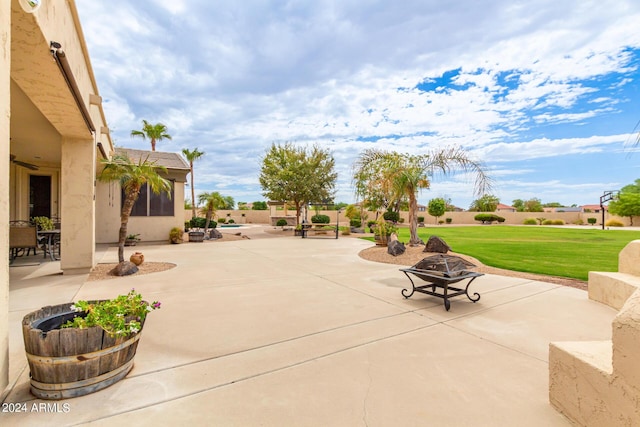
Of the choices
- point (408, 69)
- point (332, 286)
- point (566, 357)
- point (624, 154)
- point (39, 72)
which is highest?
point (408, 69)

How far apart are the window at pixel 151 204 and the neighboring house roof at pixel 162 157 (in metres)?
0.96

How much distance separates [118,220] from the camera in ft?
44.3

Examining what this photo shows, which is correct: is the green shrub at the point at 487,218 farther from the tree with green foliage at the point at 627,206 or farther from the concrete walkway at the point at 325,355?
the concrete walkway at the point at 325,355

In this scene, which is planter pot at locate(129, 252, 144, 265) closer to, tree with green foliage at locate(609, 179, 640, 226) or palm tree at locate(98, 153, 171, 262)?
palm tree at locate(98, 153, 171, 262)

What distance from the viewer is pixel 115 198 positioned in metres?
13.5

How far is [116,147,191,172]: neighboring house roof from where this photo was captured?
1477 cm

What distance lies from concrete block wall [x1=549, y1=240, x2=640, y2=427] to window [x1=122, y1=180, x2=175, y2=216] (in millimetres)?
15298

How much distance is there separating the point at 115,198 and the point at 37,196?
2622mm

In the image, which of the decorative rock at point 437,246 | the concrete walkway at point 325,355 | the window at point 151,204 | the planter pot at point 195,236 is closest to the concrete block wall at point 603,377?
the concrete walkway at point 325,355

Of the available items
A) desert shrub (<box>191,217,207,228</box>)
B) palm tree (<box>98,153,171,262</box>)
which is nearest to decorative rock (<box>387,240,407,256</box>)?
palm tree (<box>98,153,171,262</box>)

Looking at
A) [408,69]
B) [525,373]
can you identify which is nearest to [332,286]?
[525,373]

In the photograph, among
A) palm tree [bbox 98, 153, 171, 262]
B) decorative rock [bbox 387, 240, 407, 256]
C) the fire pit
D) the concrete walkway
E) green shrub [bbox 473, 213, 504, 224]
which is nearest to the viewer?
the concrete walkway

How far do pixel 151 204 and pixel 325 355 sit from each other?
46.3 ft

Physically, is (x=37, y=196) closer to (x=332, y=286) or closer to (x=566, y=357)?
(x=332, y=286)
